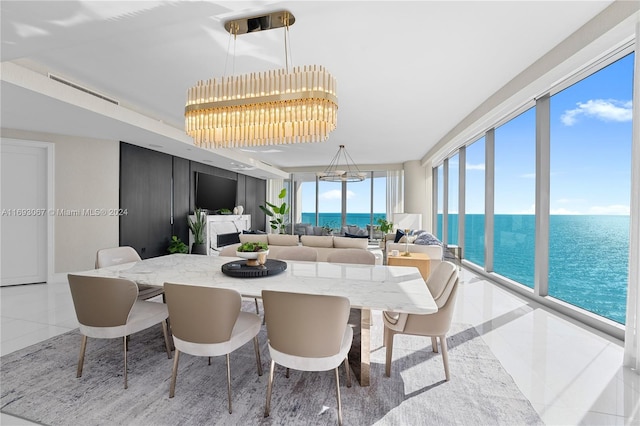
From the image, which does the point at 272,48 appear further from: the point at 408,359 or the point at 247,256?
the point at 408,359

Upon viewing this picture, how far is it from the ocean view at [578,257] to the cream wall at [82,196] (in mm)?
6930

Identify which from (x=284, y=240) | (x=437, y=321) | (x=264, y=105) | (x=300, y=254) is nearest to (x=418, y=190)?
(x=284, y=240)

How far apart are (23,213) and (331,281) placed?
5482 millimetres

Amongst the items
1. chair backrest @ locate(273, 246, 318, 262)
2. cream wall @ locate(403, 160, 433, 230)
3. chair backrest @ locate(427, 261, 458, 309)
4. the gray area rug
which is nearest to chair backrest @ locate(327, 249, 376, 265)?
chair backrest @ locate(273, 246, 318, 262)

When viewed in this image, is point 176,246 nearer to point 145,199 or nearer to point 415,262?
point 145,199

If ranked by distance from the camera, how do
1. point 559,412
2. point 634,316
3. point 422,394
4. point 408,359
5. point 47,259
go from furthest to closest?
1. point 47,259
2. point 408,359
3. point 634,316
4. point 422,394
5. point 559,412

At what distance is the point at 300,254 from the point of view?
3301 mm

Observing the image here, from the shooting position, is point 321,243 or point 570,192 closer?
point 570,192

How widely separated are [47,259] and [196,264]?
3.78 metres

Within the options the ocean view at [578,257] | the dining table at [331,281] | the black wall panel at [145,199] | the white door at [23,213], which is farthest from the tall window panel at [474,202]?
the white door at [23,213]

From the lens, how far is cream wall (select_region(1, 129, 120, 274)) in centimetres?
477

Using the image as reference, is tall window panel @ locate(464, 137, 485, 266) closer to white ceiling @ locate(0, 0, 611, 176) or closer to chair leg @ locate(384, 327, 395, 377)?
white ceiling @ locate(0, 0, 611, 176)

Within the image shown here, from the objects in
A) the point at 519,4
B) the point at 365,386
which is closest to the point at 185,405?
the point at 365,386

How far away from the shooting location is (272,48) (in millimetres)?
2877
